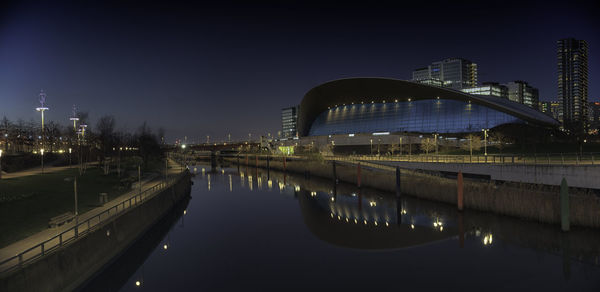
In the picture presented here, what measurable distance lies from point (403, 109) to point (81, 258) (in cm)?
10452

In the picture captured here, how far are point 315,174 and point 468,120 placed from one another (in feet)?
163

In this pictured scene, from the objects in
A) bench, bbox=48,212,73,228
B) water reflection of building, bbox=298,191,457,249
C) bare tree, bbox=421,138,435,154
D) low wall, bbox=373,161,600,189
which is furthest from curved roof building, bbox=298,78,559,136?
bench, bbox=48,212,73,228

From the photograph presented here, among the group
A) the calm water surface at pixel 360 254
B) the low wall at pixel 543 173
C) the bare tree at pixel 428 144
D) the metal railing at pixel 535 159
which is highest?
the bare tree at pixel 428 144

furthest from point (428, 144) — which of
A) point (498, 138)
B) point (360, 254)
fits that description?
point (360, 254)

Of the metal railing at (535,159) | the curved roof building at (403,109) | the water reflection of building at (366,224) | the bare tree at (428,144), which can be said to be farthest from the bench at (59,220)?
the curved roof building at (403,109)

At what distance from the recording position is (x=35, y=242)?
15711 mm

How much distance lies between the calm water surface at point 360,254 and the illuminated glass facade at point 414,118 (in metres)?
69.8

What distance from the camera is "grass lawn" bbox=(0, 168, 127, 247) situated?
17.9m

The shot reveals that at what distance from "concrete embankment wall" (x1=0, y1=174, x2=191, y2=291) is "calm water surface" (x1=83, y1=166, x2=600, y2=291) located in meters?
0.90

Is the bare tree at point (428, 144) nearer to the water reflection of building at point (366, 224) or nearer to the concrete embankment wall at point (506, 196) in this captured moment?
the concrete embankment wall at point (506, 196)

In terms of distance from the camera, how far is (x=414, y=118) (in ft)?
353

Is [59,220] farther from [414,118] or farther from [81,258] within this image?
[414,118]

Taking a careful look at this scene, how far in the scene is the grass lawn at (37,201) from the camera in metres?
17.9

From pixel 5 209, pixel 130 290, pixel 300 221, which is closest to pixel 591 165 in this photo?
pixel 300 221
